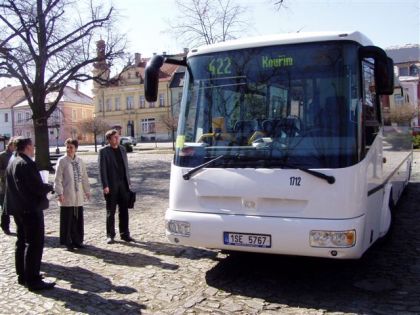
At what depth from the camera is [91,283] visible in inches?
242

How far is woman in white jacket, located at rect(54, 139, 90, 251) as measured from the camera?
303 inches

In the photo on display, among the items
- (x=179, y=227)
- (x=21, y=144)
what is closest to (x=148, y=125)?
(x=21, y=144)

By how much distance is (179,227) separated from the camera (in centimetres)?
587

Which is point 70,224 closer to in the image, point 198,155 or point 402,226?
point 198,155

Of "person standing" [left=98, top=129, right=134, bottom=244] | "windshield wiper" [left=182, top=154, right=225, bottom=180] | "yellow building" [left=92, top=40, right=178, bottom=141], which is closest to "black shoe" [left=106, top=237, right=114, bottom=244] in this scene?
"person standing" [left=98, top=129, right=134, bottom=244]

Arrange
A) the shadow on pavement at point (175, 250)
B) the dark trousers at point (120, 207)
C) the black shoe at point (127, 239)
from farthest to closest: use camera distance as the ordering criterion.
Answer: the black shoe at point (127, 239), the dark trousers at point (120, 207), the shadow on pavement at point (175, 250)

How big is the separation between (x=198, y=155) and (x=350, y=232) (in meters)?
1.90

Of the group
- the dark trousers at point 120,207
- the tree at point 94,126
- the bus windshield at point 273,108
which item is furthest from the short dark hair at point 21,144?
the tree at point 94,126

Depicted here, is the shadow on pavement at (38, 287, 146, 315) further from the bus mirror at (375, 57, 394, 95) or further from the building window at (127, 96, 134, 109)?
the building window at (127, 96, 134, 109)

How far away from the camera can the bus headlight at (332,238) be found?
509 centimetres

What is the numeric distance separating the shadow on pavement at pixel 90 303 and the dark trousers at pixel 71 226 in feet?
6.49

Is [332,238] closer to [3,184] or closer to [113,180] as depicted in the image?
[113,180]

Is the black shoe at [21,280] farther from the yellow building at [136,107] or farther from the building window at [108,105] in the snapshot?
the building window at [108,105]

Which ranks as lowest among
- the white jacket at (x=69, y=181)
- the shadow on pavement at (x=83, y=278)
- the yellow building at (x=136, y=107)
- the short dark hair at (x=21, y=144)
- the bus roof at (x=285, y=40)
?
the shadow on pavement at (x=83, y=278)
